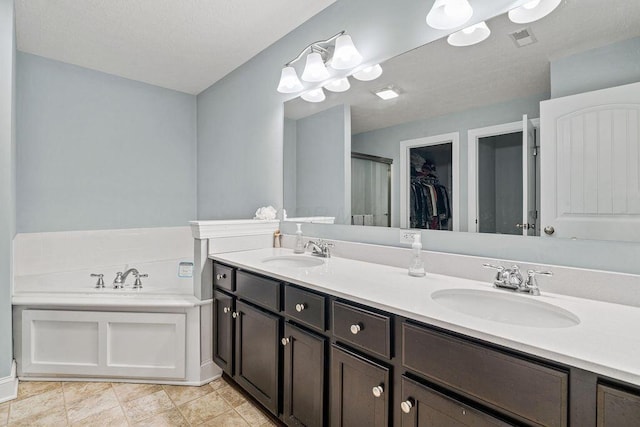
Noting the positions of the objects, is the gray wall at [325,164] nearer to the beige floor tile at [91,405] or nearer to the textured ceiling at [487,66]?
the textured ceiling at [487,66]

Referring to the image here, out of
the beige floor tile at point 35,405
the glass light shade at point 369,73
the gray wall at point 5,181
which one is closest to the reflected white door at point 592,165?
the glass light shade at point 369,73

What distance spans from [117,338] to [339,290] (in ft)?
5.61

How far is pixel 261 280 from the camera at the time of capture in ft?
5.57

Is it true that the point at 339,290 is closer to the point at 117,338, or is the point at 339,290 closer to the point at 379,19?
the point at 379,19

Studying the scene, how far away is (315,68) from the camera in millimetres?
2084

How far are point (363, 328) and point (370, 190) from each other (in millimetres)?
917

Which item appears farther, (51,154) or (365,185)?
(51,154)

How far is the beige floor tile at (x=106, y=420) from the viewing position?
1754 mm

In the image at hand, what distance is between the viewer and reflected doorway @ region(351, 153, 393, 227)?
6.06 ft

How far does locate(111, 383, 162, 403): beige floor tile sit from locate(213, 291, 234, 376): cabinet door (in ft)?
1.36

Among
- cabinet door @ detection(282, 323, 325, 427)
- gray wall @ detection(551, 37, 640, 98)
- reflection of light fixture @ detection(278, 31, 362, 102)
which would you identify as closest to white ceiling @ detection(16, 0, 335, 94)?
reflection of light fixture @ detection(278, 31, 362, 102)

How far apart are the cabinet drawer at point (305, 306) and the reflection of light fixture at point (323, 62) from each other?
1.28m

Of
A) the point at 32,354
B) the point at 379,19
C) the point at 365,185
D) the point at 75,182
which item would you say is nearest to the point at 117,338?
the point at 32,354

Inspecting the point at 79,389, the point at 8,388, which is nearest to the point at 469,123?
the point at 79,389
